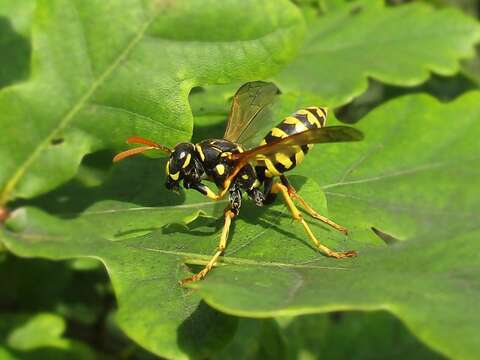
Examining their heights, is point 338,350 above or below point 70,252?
below

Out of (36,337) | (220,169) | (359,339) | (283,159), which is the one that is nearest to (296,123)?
(283,159)

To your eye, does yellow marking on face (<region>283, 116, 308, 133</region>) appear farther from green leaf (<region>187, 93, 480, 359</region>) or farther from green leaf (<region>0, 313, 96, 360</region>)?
green leaf (<region>0, 313, 96, 360</region>)

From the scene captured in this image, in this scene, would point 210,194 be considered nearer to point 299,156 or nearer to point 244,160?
point 244,160

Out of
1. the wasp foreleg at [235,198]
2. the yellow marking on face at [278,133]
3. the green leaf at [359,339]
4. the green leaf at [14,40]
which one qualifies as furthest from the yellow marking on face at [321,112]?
the green leaf at [359,339]

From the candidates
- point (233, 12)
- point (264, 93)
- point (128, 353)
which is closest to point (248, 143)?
point (264, 93)

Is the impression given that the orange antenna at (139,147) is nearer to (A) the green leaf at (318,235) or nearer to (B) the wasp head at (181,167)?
(B) the wasp head at (181,167)

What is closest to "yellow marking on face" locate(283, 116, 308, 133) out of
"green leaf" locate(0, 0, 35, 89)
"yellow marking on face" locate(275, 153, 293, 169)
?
"yellow marking on face" locate(275, 153, 293, 169)

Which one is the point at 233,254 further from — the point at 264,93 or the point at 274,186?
the point at 264,93
